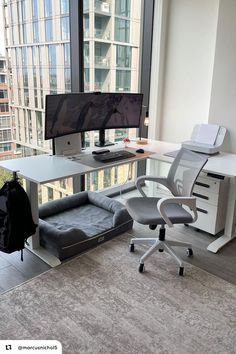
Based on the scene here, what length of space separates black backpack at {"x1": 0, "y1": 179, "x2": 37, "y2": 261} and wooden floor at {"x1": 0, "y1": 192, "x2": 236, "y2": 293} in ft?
0.61

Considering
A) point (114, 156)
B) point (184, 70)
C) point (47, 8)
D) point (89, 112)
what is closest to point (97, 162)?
point (114, 156)

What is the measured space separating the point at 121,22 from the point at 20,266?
288 cm

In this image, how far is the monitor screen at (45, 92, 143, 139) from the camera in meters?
2.69

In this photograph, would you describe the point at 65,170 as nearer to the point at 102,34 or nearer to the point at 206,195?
the point at 206,195

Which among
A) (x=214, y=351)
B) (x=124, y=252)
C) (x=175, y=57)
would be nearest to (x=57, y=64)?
(x=175, y=57)

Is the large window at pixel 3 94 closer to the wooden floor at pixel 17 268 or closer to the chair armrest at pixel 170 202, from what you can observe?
the wooden floor at pixel 17 268

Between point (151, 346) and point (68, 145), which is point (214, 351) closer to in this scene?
point (151, 346)

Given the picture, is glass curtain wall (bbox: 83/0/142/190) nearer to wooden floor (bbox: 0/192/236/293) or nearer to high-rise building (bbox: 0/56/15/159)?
high-rise building (bbox: 0/56/15/159)

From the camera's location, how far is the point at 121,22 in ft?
12.3

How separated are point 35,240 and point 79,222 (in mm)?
527

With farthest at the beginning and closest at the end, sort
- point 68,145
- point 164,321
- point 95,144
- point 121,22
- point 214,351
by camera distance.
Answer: point 121,22, point 95,144, point 68,145, point 164,321, point 214,351

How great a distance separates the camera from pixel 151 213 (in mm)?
2496

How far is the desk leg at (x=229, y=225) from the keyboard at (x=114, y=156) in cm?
95

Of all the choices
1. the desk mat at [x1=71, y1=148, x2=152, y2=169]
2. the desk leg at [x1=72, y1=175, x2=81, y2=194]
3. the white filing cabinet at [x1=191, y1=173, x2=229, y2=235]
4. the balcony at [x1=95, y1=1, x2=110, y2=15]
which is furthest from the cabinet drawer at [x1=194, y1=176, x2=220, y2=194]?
the balcony at [x1=95, y1=1, x2=110, y2=15]
